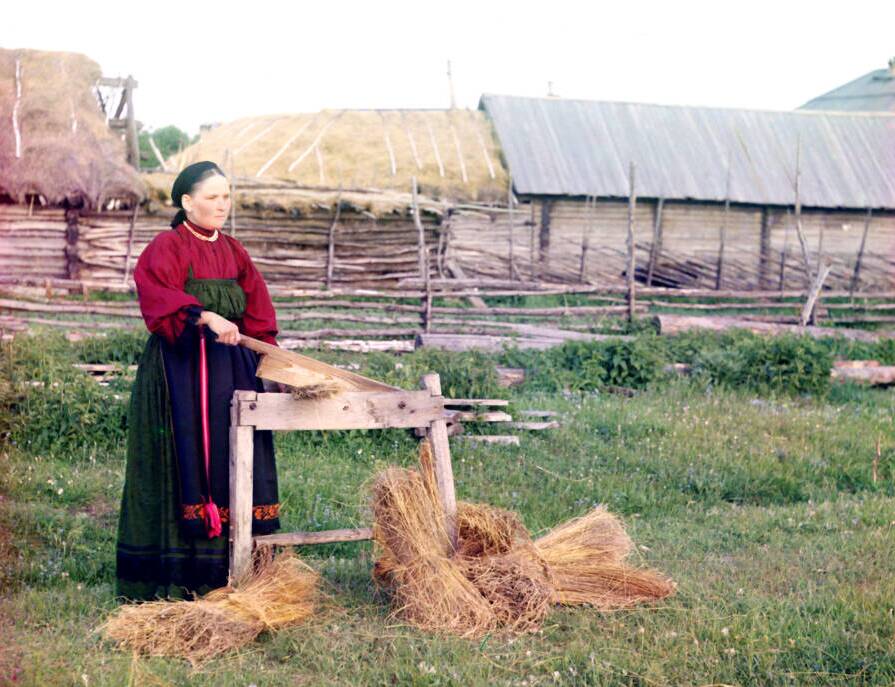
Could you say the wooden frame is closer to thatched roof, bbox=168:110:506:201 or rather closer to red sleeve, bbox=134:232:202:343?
red sleeve, bbox=134:232:202:343

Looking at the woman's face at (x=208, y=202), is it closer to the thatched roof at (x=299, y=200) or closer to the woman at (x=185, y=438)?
the woman at (x=185, y=438)

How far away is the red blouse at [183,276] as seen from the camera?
12.1ft

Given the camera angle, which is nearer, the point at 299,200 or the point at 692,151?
the point at 299,200

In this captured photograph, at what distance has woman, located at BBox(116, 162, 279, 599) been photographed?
3787 mm

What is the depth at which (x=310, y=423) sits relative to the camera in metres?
3.73

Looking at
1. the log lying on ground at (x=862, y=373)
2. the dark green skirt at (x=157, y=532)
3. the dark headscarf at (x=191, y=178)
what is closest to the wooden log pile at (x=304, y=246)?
the log lying on ground at (x=862, y=373)

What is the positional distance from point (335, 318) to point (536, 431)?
553 cm

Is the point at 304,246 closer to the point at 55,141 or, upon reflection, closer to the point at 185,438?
the point at 55,141

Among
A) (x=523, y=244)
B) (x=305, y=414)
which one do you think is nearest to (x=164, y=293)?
(x=305, y=414)

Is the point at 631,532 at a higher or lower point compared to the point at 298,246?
lower

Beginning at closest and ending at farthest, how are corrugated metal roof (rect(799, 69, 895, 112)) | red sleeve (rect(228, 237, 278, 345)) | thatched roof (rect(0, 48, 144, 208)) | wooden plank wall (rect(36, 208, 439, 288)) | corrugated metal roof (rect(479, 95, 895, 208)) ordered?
1. red sleeve (rect(228, 237, 278, 345))
2. thatched roof (rect(0, 48, 144, 208))
3. wooden plank wall (rect(36, 208, 439, 288))
4. corrugated metal roof (rect(479, 95, 895, 208))
5. corrugated metal roof (rect(799, 69, 895, 112))

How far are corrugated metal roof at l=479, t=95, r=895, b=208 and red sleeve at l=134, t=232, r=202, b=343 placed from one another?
1447 cm

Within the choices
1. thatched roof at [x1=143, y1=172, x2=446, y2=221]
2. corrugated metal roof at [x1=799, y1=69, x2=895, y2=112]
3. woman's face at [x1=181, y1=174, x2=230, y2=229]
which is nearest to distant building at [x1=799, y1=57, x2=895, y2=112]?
corrugated metal roof at [x1=799, y1=69, x2=895, y2=112]

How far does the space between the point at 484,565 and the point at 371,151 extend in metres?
15.8
